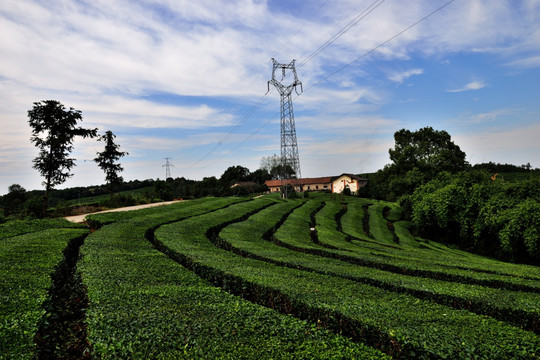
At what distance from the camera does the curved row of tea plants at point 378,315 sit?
6746 millimetres

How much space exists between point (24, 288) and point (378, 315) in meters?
10.1

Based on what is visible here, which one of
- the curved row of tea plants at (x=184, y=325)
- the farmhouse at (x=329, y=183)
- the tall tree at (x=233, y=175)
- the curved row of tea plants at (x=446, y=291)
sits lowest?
the curved row of tea plants at (x=446, y=291)

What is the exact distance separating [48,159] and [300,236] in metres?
30.4

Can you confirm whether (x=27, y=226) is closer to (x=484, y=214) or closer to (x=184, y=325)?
(x=184, y=325)

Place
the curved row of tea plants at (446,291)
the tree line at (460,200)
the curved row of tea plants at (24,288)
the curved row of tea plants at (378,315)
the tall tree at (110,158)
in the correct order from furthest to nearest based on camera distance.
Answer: the tall tree at (110,158)
the tree line at (460,200)
the curved row of tea plants at (446,291)
the curved row of tea plants at (378,315)
the curved row of tea plants at (24,288)

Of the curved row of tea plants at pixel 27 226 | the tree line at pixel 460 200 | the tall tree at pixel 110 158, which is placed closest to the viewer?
the curved row of tea plants at pixel 27 226

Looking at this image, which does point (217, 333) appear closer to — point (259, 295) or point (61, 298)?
point (259, 295)

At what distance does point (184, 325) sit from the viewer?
727cm

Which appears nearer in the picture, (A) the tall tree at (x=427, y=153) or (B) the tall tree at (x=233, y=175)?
(A) the tall tree at (x=427, y=153)

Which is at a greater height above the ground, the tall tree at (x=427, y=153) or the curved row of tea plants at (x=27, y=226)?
the tall tree at (x=427, y=153)

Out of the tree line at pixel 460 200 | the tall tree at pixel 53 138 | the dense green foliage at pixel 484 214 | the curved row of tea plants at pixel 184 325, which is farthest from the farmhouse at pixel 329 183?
the curved row of tea plants at pixel 184 325

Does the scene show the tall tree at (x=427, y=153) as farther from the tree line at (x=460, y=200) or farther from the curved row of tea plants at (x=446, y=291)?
the curved row of tea plants at (x=446, y=291)

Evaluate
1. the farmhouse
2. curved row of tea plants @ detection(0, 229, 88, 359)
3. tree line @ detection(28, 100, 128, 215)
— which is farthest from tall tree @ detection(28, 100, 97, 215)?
the farmhouse

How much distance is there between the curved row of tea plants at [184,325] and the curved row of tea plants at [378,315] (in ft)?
4.14
